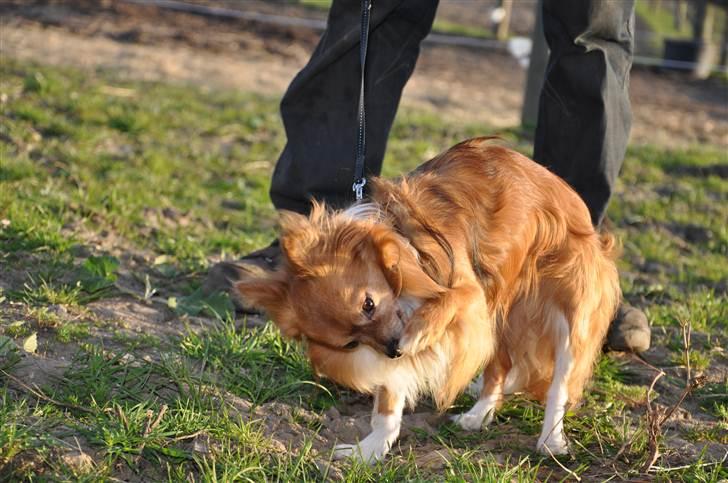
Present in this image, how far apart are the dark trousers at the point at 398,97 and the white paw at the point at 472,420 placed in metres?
1.12

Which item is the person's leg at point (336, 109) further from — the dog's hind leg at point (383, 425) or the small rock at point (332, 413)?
the dog's hind leg at point (383, 425)

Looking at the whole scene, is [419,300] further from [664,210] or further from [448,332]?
[664,210]

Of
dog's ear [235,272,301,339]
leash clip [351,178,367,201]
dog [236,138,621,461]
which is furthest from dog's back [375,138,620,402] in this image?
dog's ear [235,272,301,339]

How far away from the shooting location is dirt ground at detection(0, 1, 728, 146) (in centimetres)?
962

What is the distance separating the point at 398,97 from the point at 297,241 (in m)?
1.47

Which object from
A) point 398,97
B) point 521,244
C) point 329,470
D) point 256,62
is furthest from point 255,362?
point 256,62

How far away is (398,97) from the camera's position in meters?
4.54

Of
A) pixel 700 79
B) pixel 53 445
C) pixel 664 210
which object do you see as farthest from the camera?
pixel 700 79

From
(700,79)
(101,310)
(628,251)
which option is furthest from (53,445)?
(700,79)

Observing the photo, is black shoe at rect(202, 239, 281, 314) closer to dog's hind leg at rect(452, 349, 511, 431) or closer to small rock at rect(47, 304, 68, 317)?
small rock at rect(47, 304, 68, 317)

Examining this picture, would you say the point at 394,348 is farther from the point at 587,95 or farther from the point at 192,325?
the point at 587,95

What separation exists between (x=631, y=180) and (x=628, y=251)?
1488mm

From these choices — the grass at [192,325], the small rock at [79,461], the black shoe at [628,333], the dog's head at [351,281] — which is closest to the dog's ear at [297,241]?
the dog's head at [351,281]

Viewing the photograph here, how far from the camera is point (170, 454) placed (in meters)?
3.19
